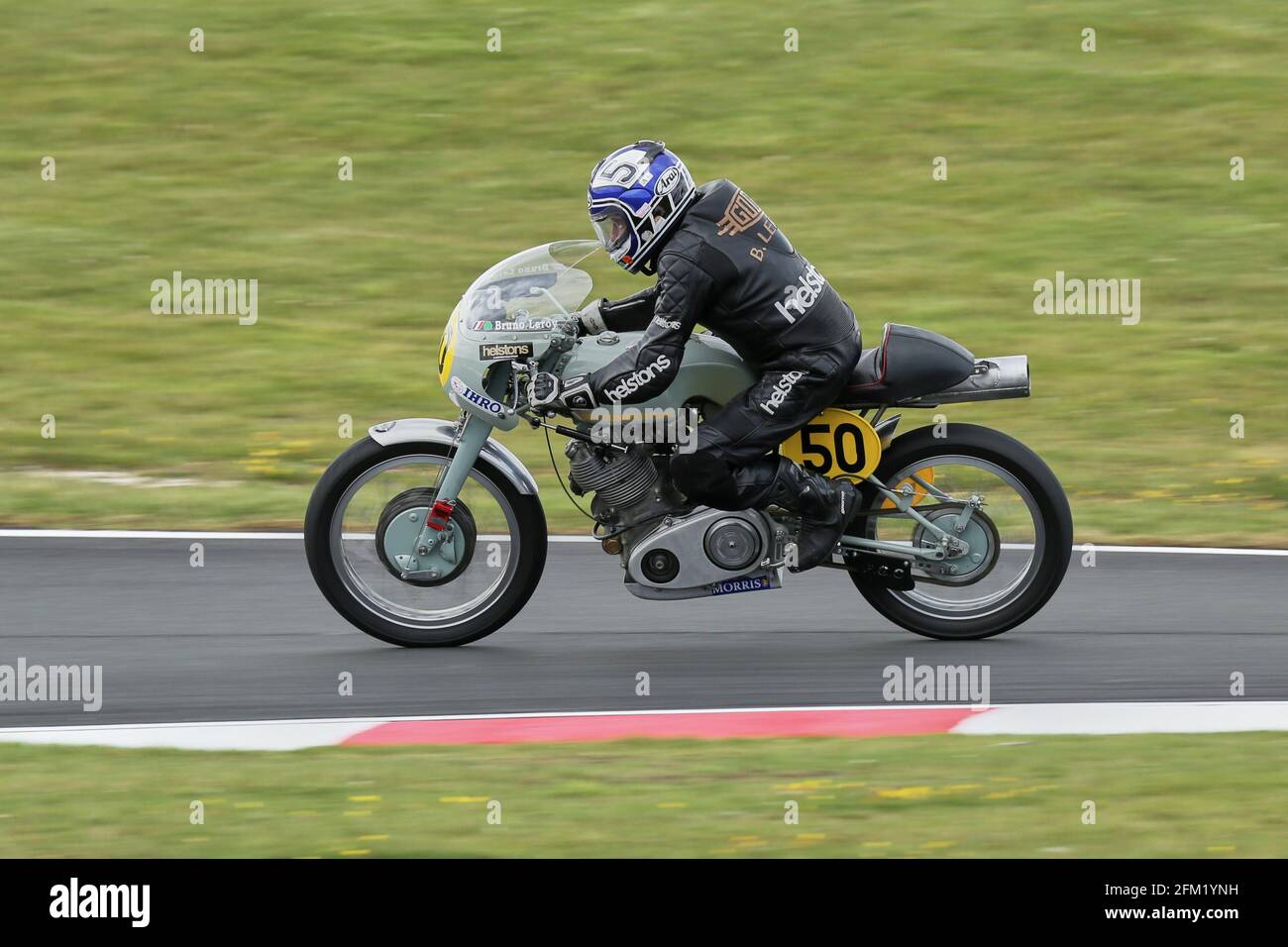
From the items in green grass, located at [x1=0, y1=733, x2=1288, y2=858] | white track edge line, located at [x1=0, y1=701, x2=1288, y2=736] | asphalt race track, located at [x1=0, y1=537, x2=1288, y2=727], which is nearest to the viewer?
green grass, located at [x1=0, y1=733, x2=1288, y2=858]

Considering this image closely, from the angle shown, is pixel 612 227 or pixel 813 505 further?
pixel 813 505

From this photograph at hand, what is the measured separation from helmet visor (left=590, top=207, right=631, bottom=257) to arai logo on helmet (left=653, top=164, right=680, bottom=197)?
0.17 meters

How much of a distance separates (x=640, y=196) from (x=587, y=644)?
1.99m

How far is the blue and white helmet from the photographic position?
700 centimetres

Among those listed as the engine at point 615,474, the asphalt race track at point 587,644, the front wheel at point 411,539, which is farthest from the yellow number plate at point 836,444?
the front wheel at point 411,539

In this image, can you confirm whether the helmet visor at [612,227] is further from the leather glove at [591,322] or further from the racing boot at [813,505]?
the racing boot at [813,505]

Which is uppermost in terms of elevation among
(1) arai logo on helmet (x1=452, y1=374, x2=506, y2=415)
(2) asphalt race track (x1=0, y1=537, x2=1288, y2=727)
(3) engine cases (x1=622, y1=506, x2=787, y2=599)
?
(1) arai logo on helmet (x1=452, y1=374, x2=506, y2=415)

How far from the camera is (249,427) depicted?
452 inches

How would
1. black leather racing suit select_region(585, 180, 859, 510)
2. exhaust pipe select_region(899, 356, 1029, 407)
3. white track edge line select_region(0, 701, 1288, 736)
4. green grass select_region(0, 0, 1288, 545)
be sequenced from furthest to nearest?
Result: green grass select_region(0, 0, 1288, 545) < exhaust pipe select_region(899, 356, 1029, 407) < black leather racing suit select_region(585, 180, 859, 510) < white track edge line select_region(0, 701, 1288, 736)

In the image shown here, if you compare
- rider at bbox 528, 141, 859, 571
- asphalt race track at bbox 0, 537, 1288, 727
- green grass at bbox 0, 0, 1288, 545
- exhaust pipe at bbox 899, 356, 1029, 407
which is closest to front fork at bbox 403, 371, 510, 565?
rider at bbox 528, 141, 859, 571

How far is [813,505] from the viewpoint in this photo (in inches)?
288

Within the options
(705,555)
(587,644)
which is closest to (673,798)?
(705,555)

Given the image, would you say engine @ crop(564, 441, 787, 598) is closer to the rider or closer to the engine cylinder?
the engine cylinder

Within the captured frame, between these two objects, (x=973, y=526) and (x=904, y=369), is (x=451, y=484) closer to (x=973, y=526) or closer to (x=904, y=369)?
(x=904, y=369)
